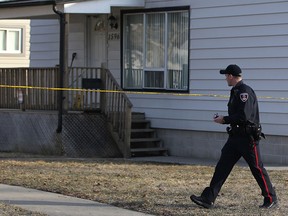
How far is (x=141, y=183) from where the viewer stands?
454 inches

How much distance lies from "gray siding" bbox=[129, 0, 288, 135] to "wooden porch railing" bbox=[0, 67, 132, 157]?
41.3 inches

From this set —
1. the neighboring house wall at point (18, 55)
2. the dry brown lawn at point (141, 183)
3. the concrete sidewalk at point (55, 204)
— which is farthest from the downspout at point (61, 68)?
the neighboring house wall at point (18, 55)

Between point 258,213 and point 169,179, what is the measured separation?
3145 mm

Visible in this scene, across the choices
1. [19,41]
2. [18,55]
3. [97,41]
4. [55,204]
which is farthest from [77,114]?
[19,41]

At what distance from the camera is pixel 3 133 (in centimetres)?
1797

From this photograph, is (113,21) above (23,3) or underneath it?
underneath

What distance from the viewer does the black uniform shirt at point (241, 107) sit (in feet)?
30.0

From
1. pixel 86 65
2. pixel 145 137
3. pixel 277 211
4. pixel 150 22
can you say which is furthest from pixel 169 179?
pixel 86 65

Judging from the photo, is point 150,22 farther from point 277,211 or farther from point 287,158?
point 277,211

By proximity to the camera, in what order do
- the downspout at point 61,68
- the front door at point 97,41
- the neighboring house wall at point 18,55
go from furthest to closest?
the neighboring house wall at point 18,55, the front door at point 97,41, the downspout at point 61,68

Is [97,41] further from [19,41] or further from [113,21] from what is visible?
[19,41]

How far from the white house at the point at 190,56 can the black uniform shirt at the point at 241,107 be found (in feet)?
17.7

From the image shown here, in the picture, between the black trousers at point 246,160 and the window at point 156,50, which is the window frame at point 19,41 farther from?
the black trousers at point 246,160

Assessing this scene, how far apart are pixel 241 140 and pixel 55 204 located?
8.78ft
